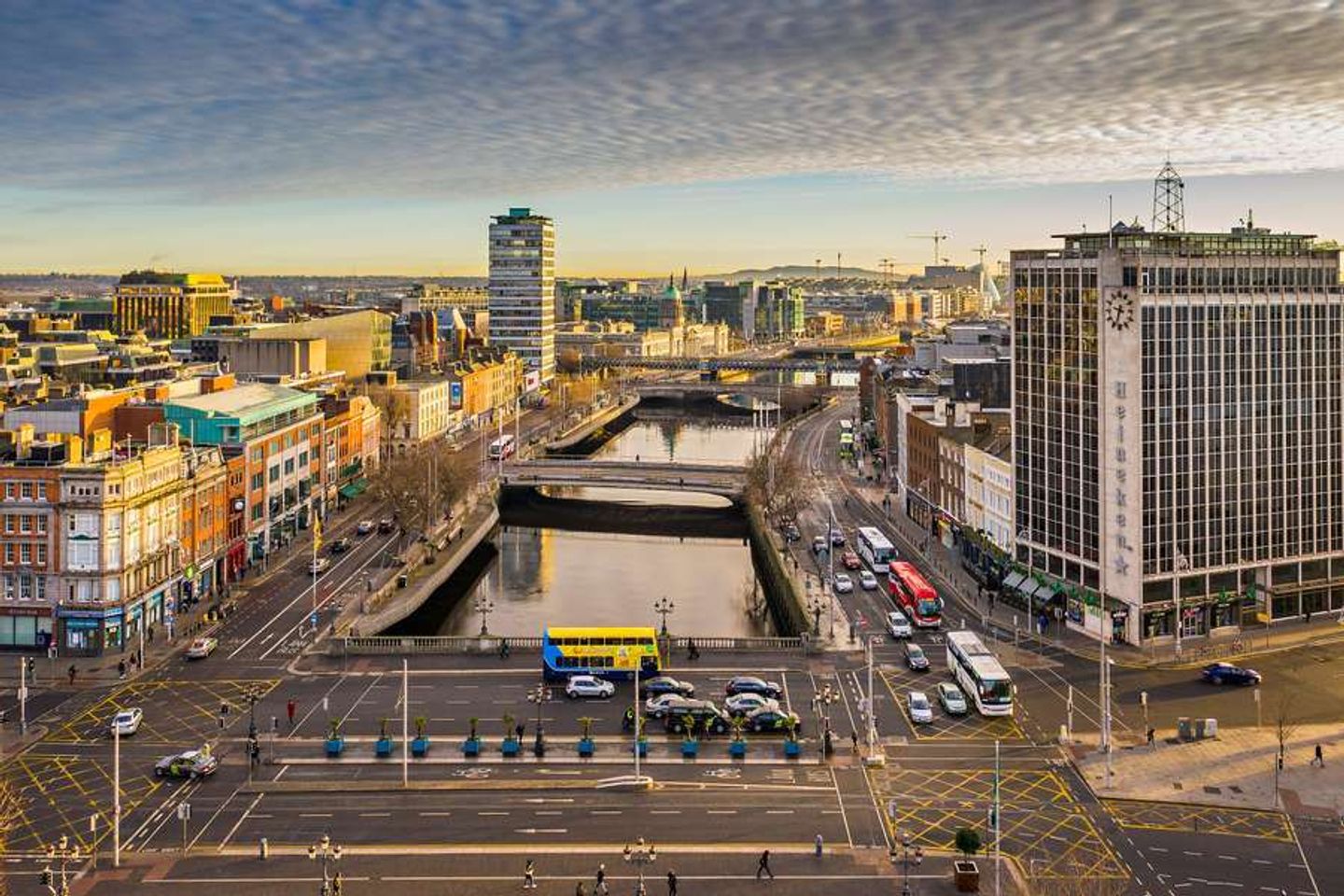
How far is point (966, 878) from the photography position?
44062mm

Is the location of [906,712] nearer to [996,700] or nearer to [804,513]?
[996,700]

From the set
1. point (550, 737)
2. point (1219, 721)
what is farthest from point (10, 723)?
point (1219, 721)

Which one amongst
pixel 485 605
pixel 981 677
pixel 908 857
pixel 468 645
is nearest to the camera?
pixel 908 857

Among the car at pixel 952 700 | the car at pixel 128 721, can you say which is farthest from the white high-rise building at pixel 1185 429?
the car at pixel 128 721

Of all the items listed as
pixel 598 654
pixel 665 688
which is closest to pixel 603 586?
pixel 598 654

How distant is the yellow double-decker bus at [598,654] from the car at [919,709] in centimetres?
1492

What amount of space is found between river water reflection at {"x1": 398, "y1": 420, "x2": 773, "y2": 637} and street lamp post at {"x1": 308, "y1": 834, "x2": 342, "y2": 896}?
42.1 m

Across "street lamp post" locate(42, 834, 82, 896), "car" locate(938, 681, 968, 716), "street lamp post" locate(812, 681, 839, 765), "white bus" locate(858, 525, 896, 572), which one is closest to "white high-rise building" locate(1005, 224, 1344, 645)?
"car" locate(938, 681, 968, 716)

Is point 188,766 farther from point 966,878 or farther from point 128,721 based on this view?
point 966,878

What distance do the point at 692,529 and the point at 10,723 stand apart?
79.1 m

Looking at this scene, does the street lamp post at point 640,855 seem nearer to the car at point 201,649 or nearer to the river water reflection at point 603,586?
the car at point 201,649

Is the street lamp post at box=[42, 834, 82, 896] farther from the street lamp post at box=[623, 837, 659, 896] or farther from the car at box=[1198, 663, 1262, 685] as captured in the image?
the car at box=[1198, 663, 1262, 685]

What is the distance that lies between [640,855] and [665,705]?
58.4ft

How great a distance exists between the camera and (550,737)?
60781mm
